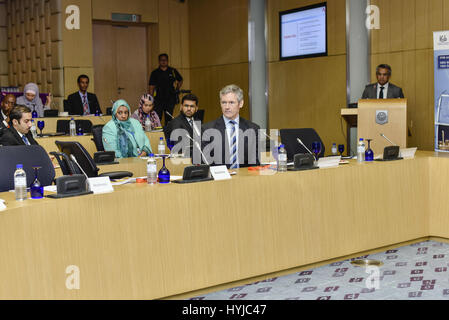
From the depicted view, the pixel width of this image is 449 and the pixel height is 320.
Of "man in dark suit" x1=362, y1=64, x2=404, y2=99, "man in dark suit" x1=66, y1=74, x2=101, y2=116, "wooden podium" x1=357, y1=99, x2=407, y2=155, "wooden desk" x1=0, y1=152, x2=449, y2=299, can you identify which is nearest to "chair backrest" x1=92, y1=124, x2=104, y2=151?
"wooden desk" x1=0, y1=152, x2=449, y2=299

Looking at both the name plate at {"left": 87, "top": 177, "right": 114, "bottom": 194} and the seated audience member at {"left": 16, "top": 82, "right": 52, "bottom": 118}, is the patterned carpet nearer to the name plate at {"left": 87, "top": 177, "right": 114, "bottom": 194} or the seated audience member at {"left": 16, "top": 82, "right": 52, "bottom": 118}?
the name plate at {"left": 87, "top": 177, "right": 114, "bottom": 194}

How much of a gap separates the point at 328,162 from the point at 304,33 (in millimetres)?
5609

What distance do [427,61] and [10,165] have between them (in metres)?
5.70

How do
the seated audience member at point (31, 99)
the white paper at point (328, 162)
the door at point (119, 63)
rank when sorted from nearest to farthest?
the white paper at point (328, 162), the seated audience member at point (31, 99), the door at point (119, 63)

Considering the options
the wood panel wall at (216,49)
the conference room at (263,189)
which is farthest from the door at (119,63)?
the conference room at (263,189)

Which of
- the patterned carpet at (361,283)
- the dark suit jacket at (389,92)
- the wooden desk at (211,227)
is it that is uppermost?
the dark suit jacket at (389,92)

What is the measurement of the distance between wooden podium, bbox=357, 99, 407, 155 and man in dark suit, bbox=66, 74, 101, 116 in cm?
464

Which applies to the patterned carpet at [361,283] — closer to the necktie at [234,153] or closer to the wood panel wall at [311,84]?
the necktie at [234,153]

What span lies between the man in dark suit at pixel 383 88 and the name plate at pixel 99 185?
198 inches

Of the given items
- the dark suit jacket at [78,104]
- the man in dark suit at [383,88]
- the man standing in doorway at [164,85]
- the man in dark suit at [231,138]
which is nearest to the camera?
the man in dark suit at [231,138]

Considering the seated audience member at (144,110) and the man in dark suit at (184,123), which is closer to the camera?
the man in dark suit at (184,123)

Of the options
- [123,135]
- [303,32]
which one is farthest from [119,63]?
[123,135]

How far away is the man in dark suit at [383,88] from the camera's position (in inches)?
297

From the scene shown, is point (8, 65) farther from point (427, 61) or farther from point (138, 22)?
point (427, 61)
